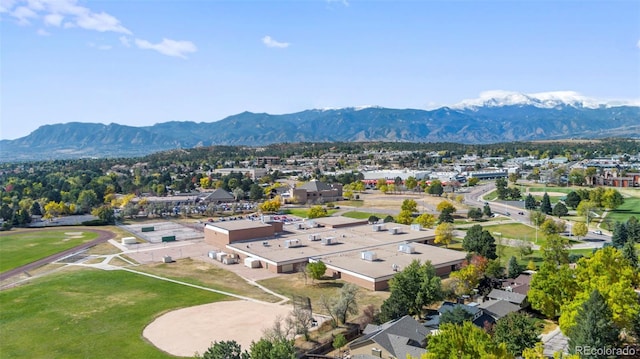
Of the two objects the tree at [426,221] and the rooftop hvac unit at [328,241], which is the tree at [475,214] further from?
the rooftop hvac unit at [328,241]

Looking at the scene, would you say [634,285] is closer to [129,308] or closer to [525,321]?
[525,321]

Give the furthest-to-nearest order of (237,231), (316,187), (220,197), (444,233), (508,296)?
(316,187), (220,197), (237,231), (444,233), (508,296)

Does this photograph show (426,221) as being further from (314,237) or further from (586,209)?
(586,209)

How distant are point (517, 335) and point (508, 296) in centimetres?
1159

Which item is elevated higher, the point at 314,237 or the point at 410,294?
the point at 410,294

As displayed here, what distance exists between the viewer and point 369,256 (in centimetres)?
5181

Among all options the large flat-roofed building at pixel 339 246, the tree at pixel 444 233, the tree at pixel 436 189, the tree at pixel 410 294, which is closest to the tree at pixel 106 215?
the large flat-roofed building at pixel 339 246

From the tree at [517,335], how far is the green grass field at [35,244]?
5541 centimetres

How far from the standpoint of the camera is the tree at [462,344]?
21859 millimetres

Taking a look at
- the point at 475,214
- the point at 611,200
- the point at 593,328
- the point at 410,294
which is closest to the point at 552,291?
the point at 593,328

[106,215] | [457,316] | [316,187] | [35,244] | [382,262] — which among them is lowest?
[35,244]

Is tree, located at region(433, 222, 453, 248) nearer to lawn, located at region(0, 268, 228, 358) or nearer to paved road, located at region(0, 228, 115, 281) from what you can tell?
lawn, located at region(0, 268, 228, 358)

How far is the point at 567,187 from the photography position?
4557 inches

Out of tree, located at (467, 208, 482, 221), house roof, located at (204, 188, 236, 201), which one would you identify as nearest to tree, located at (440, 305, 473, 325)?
tree, located at (467, 208, 482, 221)
